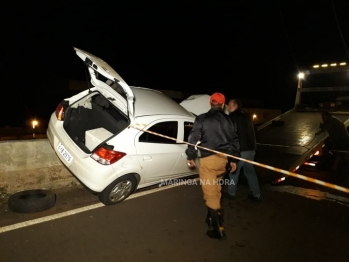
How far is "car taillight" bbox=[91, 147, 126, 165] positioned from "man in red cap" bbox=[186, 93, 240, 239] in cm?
116

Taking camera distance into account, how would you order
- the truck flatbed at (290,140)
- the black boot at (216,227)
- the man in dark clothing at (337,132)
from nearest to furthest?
the black boot at (216,227)
the truck flatbed at (290,140)
the man in dark clothing at (337,132)

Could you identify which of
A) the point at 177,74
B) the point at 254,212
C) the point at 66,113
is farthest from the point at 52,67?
the point at 254,212

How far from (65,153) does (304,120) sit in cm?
781

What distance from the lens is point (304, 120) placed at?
903 cm

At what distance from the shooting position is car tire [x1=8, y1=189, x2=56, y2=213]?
12.6ft

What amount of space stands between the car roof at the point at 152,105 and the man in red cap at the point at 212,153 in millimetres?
1159

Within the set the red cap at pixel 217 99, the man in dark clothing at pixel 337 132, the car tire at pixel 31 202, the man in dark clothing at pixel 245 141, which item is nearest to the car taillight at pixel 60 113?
the car tire at pixel 31 202

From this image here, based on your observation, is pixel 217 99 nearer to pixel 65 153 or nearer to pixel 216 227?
pixel 216 227

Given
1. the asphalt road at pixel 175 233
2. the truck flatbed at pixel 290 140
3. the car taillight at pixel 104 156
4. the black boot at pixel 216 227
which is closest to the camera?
the asphalt road at pixel 175 233

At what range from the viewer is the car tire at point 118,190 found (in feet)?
13.5

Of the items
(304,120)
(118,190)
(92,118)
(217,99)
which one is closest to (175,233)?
(118,190)

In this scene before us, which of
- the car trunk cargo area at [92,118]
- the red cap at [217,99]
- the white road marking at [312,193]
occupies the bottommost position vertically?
the white road marking at [312,193]

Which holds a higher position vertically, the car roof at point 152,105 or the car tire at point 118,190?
the car roof at point 152,105

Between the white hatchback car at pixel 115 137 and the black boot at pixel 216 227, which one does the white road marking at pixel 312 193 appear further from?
the black boot at pixel 216 227
